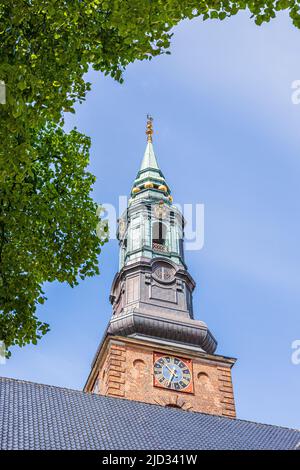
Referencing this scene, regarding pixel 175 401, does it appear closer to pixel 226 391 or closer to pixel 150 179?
pixel 226 391

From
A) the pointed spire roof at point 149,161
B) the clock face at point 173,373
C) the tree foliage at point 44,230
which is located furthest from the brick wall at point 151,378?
the tree foliage at point 44,230

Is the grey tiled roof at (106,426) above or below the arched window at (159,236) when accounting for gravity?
below

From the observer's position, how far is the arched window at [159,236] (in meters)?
42.2

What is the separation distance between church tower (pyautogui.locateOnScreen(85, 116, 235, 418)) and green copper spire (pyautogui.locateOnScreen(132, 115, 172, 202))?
1.76 meters

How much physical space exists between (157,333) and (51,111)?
27.0m

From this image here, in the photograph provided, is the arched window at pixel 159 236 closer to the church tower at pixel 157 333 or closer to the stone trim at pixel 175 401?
the church tower at pixel 157 333

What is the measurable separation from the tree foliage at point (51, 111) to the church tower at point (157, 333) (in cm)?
2087

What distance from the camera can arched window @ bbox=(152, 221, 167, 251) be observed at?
42.2 meters

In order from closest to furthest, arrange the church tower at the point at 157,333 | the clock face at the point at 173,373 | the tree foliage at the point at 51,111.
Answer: the tree foliage at the point at 51,111 < the church tower at the point at 157,333 < the clock face at the point at 173,373

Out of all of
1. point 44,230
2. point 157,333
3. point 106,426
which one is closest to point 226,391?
point 157,333

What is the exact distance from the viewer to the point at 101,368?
35.1 m

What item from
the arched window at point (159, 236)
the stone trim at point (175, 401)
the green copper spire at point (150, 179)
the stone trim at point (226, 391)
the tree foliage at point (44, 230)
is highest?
the green copper spire at point (150, 179)

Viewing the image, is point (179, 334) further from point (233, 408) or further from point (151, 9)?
point (151, 9)

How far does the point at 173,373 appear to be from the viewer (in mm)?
33406
